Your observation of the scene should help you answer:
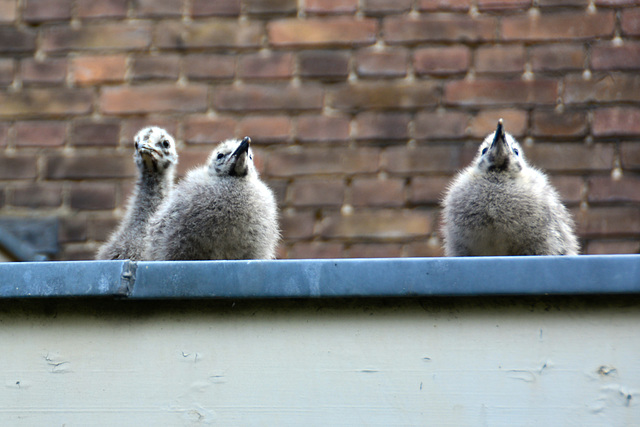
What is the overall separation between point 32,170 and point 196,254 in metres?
1.51

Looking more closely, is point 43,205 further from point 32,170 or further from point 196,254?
point 196,254

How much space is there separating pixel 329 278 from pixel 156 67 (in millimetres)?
1976

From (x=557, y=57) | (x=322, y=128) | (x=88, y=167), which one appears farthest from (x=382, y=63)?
(x=88, y=167)

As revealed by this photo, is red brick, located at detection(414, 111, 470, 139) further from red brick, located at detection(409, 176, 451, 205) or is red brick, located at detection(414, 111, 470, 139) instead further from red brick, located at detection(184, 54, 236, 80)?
red brick, located at detection(184, 54, 236, 80)

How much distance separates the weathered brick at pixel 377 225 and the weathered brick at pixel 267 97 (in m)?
0.48

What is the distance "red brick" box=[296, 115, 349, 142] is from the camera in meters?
2.90

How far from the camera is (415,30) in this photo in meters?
2.92

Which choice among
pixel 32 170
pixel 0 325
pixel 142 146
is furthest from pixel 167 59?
pixel 0 325

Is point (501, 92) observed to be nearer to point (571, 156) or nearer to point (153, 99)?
point (571, 156)

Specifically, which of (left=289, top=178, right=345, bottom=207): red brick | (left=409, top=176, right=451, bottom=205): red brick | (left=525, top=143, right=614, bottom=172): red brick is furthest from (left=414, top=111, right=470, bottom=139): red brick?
(left=289, top=178, right=345, bottom=207): red brick

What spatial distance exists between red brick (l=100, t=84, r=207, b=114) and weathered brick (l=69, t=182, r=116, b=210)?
32cm

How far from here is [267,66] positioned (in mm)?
2941

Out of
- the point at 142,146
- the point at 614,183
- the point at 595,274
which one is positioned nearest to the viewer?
the point at 595,274

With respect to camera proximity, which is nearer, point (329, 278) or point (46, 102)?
point (329, 278)
